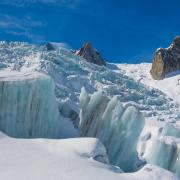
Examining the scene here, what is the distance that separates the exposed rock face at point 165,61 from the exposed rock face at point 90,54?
744 cm

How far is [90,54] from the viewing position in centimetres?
6806

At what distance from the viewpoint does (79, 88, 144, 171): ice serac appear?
2750cm

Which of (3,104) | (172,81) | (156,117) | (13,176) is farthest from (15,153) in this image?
(172,81)

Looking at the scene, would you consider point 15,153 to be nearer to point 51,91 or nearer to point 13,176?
point 13,176

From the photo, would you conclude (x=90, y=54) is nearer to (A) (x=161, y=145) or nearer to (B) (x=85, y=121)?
(A) (x=161, y=145)

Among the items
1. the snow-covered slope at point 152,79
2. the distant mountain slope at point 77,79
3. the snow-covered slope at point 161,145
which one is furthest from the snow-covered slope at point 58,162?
the snow-covered slope at point 152,79

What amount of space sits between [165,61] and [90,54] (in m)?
10.3

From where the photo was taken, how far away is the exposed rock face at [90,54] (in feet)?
219

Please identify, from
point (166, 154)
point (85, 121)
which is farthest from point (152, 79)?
point (85, 121)

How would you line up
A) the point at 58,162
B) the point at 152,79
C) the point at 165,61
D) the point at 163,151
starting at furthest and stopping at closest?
1. the point at 165,61
2. the point at 152,79
3. the point at 163,151
4. the point at 58,162

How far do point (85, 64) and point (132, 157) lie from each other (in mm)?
24708

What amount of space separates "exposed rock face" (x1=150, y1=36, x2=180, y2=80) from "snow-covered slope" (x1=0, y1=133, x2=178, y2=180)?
1977 inches

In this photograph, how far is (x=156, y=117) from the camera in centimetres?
4628

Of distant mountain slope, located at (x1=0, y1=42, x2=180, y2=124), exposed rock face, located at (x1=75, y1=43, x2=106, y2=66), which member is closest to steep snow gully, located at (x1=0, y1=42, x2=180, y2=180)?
distant mountain slope, located at (x1=0, y1=42, x2=180, y2=124)
